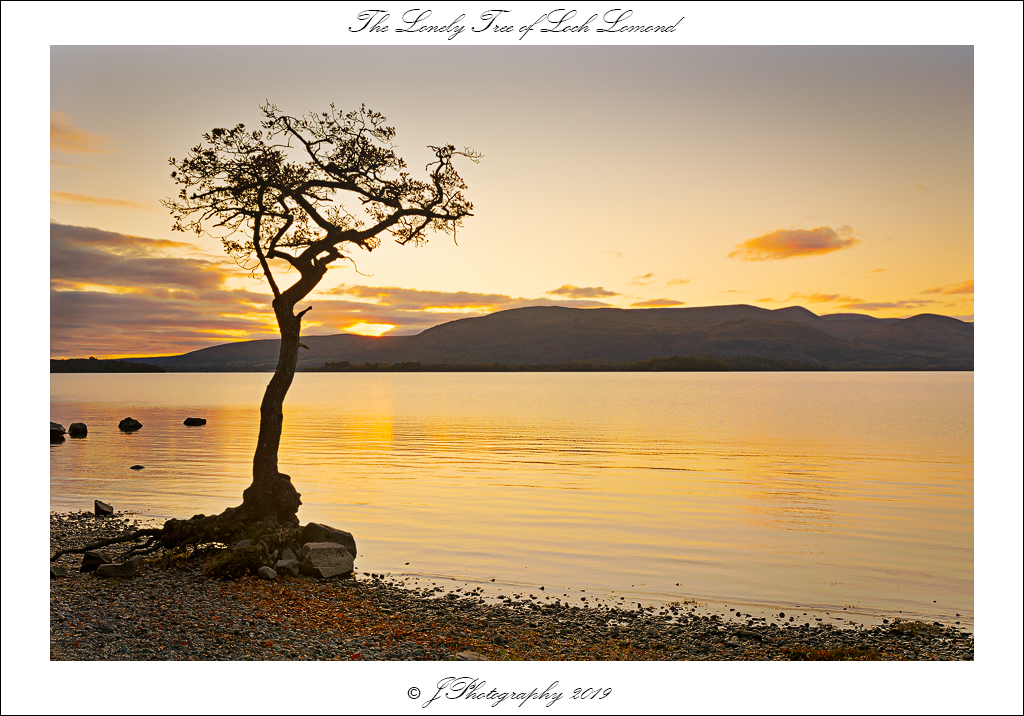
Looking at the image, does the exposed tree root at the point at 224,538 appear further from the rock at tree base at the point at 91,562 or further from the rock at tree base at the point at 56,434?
the rock at tree base at the point at 56,434

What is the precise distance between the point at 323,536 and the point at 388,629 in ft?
14.8

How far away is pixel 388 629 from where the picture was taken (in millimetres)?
10133

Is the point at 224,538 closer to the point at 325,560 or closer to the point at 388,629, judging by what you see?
the point at 325,560

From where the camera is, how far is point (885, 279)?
20.6 metres

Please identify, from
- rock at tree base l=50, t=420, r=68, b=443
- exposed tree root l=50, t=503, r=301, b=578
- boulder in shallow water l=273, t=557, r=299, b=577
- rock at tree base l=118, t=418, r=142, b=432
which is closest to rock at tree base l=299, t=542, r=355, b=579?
boulder in shallow water l=273, t=557, r=299, b=577

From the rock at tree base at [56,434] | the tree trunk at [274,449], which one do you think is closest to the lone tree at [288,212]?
the tree trunk at [274,449]

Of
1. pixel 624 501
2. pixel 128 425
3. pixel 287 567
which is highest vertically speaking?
pixel 287 567

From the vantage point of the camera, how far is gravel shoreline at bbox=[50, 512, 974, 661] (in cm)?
912

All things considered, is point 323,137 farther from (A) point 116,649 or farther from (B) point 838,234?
(B) point 838,234

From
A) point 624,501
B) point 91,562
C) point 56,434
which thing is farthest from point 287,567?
point 56,434

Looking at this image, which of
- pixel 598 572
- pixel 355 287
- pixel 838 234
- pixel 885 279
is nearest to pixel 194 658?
pixel 598 572

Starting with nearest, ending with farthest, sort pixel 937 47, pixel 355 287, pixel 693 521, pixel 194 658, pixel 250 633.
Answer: pixel 194 658 → pixel 250 633 → pixel 937 47 → pixel 693 521 → pixel 355 287

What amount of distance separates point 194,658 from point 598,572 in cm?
856
